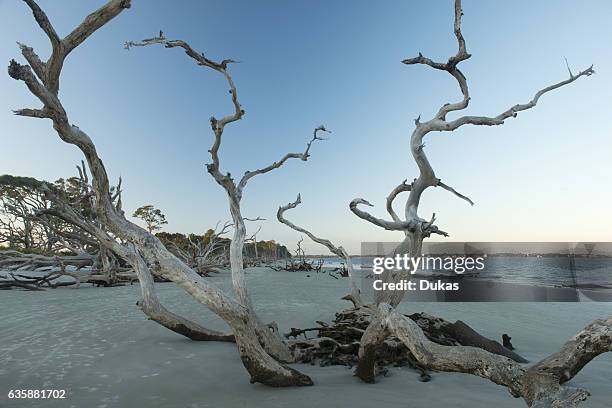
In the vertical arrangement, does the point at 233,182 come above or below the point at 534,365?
above

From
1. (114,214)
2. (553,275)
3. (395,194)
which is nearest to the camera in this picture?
(114,214)

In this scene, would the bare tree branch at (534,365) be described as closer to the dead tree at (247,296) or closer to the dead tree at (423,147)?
the dead tree at (247,296)

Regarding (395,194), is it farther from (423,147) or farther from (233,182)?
(233,182)

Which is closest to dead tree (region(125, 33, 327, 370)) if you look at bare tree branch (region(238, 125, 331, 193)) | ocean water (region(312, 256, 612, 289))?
bare tree branch (region(238, 125, 331, 193))

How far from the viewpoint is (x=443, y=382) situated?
3902 millimetres

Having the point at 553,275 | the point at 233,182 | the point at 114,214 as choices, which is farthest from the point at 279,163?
the point at 553,275

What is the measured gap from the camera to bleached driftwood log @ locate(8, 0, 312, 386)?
3008 mm

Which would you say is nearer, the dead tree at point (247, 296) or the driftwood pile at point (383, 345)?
the dead tree at point (247, 296)

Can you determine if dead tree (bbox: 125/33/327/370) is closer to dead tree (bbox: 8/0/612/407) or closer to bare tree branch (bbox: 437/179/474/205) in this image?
dead tree (bbox: 8/0/612/407)

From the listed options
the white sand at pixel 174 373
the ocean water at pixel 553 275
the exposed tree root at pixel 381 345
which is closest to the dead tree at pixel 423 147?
the exposed tree root at pixel 381 345

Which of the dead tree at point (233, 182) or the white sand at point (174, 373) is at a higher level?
the dead tree at point (233, 182)

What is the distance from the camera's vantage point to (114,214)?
3750 mm

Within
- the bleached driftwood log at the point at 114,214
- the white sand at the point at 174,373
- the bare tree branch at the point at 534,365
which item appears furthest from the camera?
the white sand at the point at 174,373

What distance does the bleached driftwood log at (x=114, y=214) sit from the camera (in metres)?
3.01
